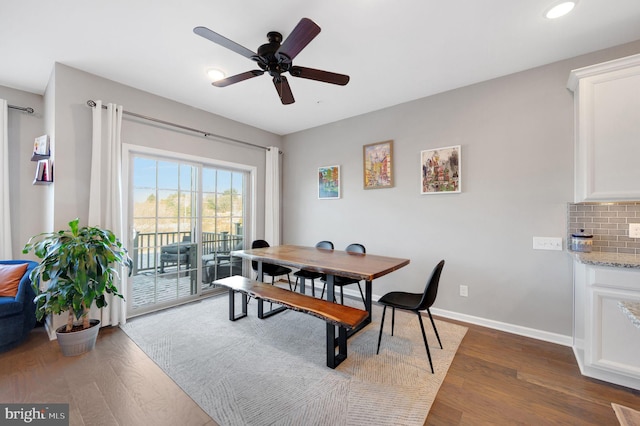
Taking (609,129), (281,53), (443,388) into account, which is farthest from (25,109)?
(609,129)

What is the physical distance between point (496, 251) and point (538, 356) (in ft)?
3.33

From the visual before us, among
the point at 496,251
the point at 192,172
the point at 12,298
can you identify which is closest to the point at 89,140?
the point at 192,172

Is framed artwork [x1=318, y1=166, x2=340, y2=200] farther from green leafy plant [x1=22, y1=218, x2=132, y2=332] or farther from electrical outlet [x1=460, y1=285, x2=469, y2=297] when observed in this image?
green leafy plant [x1=22, y1=218, x2=132, y2=332]

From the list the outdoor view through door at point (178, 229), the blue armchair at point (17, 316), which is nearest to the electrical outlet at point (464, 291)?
the outdoor view through door at point (178, 229)

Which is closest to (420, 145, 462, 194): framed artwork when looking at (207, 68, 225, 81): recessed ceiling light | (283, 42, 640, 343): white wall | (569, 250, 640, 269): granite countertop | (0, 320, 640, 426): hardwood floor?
(283, 42, 640, 343): white wall

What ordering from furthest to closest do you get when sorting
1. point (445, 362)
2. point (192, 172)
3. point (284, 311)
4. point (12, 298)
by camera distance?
1. point (192, 172)
2. point (284, 311)
3. point (12, 298)
4. point (445, 362)

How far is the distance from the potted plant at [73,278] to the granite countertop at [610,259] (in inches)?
158

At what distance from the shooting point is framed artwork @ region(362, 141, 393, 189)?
3.61m

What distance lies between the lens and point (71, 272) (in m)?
2.26

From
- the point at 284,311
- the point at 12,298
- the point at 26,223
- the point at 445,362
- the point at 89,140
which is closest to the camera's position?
the point at 445,362

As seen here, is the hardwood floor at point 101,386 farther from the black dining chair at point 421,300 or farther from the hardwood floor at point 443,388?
the black dining chair at point 421,300

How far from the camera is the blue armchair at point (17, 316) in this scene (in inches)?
91.9

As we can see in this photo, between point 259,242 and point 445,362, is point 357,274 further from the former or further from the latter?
point 259,242

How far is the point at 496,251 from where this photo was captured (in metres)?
2.83
